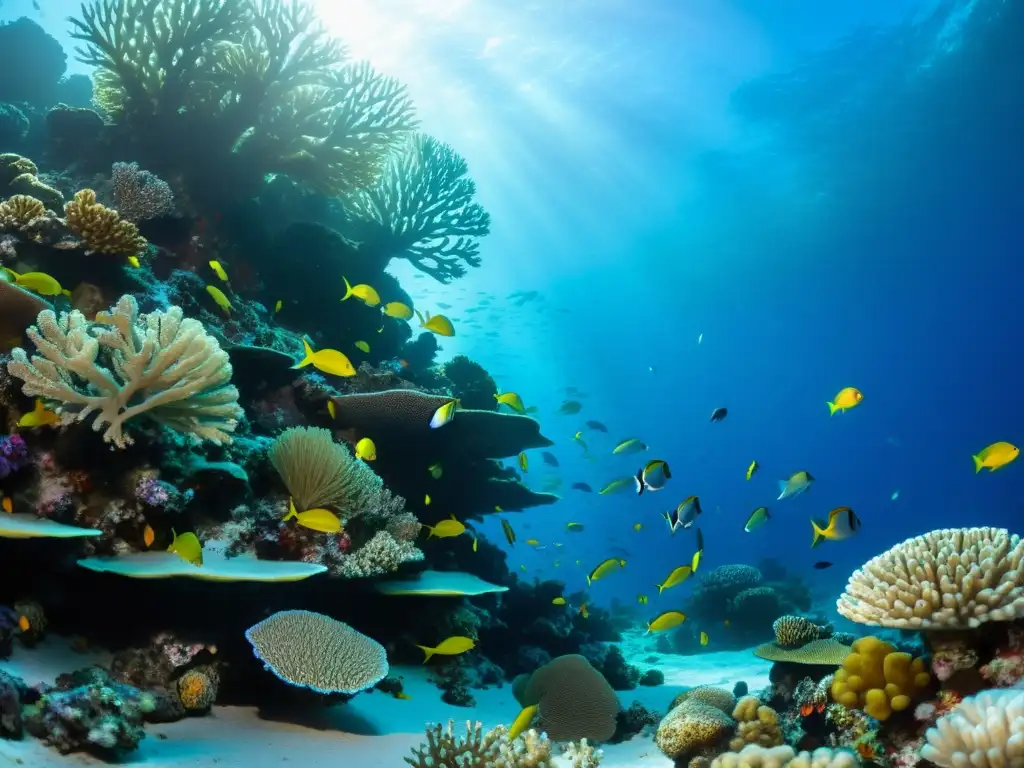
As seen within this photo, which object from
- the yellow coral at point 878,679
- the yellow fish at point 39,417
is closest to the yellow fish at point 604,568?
the yellow coral at point 878,679

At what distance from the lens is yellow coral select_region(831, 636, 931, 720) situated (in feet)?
11.0

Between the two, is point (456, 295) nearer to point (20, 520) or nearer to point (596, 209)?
point (596, 209)

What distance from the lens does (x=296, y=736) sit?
437 cm

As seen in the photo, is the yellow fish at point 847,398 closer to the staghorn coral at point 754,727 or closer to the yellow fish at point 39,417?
the staghorn coral at point 754,727

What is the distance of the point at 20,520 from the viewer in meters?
3.77

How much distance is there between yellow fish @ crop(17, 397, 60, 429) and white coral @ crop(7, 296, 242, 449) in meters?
0.08

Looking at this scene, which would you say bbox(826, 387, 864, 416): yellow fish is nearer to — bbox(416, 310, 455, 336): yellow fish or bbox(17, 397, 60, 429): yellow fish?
bbox(416, 310, 455, 336): yellow fish

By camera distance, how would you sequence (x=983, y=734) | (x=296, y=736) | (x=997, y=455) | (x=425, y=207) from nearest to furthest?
(x=983, y=734) < (x=296, y=736) < (x=997, y=455) < (x=425, y=207)

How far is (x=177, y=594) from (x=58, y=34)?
136 ft

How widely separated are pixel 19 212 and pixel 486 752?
6932 millimetres

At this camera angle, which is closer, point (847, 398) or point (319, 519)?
point (319, 519)

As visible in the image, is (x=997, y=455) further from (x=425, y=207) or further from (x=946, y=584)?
(x=425, y=207)

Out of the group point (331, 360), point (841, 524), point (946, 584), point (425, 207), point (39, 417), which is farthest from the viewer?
point (425, 207)

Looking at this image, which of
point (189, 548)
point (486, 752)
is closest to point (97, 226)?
point (189, 548)
